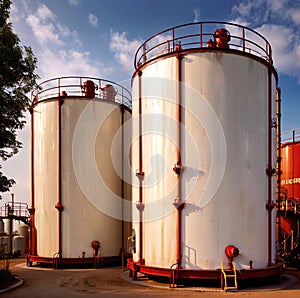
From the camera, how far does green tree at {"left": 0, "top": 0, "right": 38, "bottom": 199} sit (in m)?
13.6

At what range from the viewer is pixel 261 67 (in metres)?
15.2

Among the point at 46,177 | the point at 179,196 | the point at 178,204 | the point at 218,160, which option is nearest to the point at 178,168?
the point at 179,196

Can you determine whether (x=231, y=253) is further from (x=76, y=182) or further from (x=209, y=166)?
(x=76, y=182)

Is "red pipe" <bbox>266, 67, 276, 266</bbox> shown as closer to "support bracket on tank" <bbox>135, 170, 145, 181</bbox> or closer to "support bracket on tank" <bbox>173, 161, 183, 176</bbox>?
"support bracket on tank" <bbox>173, 161, 183, 176</bbox>

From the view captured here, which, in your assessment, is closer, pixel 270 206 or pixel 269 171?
pixel 270 206

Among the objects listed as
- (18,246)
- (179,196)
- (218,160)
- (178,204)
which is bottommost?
(18,246)

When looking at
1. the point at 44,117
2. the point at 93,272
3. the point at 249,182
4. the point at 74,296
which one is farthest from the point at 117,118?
the point at 74,296

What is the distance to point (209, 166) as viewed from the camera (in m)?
14.1

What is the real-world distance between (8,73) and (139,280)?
1032cm

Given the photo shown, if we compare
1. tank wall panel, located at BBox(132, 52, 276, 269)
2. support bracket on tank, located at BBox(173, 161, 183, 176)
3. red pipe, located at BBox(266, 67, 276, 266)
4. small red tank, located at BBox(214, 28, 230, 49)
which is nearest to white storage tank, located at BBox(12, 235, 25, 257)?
tank wall panel, located at BBox(132, 52, 276, 269)

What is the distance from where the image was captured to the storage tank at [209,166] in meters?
13.8

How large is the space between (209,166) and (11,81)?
8.72 metres

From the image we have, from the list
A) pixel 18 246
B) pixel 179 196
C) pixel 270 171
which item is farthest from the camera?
pixel 18 246

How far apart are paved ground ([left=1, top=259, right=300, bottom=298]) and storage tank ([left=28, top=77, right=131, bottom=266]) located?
8.22 ft
